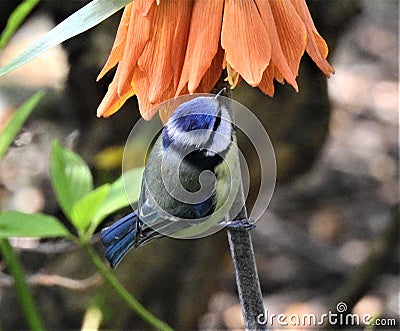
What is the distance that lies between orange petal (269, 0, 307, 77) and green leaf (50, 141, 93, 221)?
1.35 feet

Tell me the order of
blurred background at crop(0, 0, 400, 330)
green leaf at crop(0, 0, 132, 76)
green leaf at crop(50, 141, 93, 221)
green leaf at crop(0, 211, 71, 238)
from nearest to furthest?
green leaf at crop(0, 0, 132, 76) < green leaf at crop(0, 211, 71, 238) < green leaf at crop(50, 141, 93, 221) < blurred background at crop(0, 0, 400, 330)

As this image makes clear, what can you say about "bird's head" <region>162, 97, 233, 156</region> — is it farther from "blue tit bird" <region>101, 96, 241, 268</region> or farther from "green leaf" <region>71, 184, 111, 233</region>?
"green leaf" <region>71, 184, 111, 233</region>

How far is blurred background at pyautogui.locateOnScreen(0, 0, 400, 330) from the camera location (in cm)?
122

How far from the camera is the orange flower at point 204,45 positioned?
0.42 meters

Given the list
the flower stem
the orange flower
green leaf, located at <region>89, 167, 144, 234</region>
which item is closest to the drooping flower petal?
the orange flower

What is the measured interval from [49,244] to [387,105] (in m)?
1.23

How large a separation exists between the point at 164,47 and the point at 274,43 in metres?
0.07

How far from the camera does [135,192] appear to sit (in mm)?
725

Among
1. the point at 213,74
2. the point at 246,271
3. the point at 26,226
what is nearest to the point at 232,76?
the point at 213,74

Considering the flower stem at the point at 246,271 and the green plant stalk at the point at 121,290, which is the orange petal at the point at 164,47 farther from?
the green plant stalk at the point at 121,290

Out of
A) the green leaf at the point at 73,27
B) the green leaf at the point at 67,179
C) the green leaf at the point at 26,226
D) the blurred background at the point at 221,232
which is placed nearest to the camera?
the green leaf at the point at 73,27

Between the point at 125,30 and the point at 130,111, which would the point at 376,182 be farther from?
the point at 125,30

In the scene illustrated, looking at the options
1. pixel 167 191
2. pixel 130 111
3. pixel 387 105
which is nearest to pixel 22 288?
pixel 167 191

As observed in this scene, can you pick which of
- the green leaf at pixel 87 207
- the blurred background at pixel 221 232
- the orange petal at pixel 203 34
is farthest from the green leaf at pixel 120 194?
the orange petal at pixel 203 34
